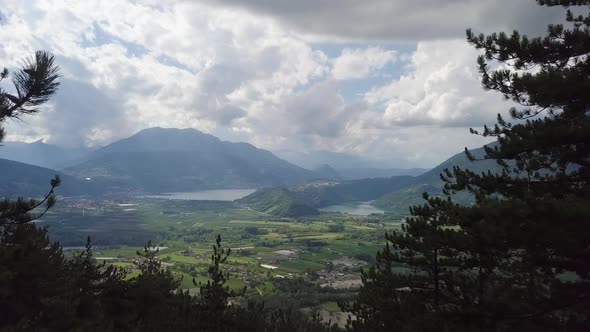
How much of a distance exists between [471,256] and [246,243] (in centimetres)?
10868

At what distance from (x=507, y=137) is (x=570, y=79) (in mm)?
2375

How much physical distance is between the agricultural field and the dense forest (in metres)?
26.6

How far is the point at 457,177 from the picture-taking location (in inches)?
470

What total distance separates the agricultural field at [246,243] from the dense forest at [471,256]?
2665 cm

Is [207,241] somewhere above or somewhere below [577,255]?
below

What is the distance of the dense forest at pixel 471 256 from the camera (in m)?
7.77

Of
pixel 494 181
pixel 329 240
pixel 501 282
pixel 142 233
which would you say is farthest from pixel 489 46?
pixel 142 233

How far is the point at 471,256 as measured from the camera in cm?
1339

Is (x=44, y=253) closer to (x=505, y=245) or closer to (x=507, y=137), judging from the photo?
(x=505, y=245)

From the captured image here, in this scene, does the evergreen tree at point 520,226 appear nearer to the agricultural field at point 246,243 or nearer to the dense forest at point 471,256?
the dense forest at point 471,256

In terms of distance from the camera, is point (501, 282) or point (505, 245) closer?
point (505, 245)

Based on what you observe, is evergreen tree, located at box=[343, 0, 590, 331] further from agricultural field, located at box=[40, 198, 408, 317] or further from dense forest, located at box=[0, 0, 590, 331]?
agricultural field, located at box=[40, 198, 408, 317]

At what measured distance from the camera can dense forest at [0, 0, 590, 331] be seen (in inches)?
306

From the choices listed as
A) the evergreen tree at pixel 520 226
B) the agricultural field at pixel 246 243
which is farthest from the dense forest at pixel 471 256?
the agricultural field at pixel 246 243
